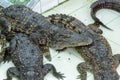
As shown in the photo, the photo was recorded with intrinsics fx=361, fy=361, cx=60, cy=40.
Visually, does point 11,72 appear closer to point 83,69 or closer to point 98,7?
point 83,69

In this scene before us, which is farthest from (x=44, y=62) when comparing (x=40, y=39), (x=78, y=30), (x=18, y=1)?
(x=18, y=1)

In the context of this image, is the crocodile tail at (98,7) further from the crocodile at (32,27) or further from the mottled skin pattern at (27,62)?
the mottled skin pattern at (27,62)

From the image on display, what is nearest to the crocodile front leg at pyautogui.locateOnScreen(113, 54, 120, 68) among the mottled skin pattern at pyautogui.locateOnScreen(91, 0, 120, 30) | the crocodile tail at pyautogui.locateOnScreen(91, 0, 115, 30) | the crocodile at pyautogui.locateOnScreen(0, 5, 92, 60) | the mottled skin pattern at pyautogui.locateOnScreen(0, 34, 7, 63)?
the crocodile at pyautogui.locateOnScreen(0, 5, 92, 60)

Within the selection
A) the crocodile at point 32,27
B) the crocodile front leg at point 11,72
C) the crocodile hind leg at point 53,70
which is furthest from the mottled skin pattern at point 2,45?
the crocodile hind leg at point 53,70

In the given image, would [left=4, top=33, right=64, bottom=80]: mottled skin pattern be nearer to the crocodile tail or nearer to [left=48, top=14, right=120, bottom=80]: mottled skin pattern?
[left=48, top=14, right=120, bottom=80]: mottled skin pattern

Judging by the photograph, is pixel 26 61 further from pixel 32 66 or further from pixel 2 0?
pixel 2 0
